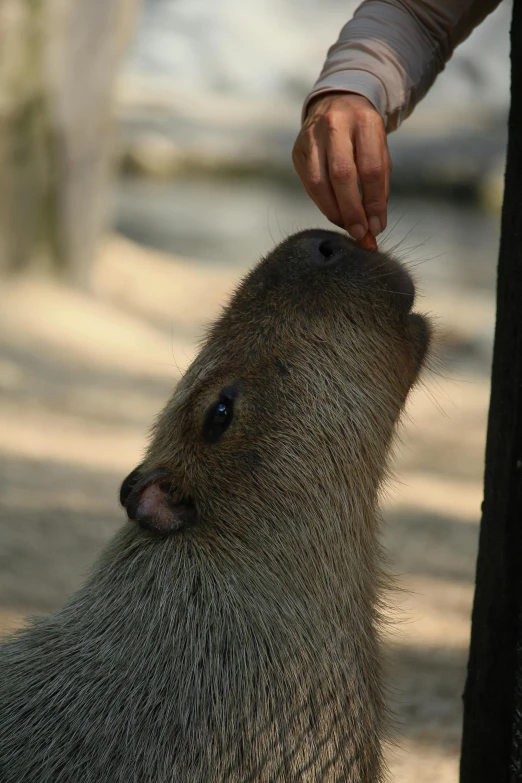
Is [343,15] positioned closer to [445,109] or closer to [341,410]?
[445,109]

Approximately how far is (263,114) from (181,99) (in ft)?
7.34

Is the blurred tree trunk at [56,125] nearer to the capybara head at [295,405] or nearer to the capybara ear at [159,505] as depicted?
the capybara head at [295,405]

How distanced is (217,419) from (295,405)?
0.20m

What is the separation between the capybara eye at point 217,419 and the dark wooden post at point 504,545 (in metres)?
0.64

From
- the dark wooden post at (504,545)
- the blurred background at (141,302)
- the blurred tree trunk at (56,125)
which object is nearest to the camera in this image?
the dark wooden post at (504,545)

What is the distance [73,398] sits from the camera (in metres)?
7.37

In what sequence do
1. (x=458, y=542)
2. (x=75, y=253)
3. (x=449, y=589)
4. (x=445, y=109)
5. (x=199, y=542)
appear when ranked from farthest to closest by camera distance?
(x=445, y=109) → (x=75, y=253) → (x=458, y=542) → (x=449, y=589) → (x=199, y=542)

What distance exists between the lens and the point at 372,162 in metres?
2.34

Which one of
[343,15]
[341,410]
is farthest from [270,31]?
[341,410]

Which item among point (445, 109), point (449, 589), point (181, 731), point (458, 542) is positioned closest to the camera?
point (181, 731)

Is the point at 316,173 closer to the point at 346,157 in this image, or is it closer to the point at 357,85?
the point at 346,157

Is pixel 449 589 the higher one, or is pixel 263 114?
pixel 263 114

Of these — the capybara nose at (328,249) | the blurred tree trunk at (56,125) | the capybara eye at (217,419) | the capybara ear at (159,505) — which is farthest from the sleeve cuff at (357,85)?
the blurred tree trunk at (56,125)

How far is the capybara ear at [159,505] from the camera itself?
2.53 metres
